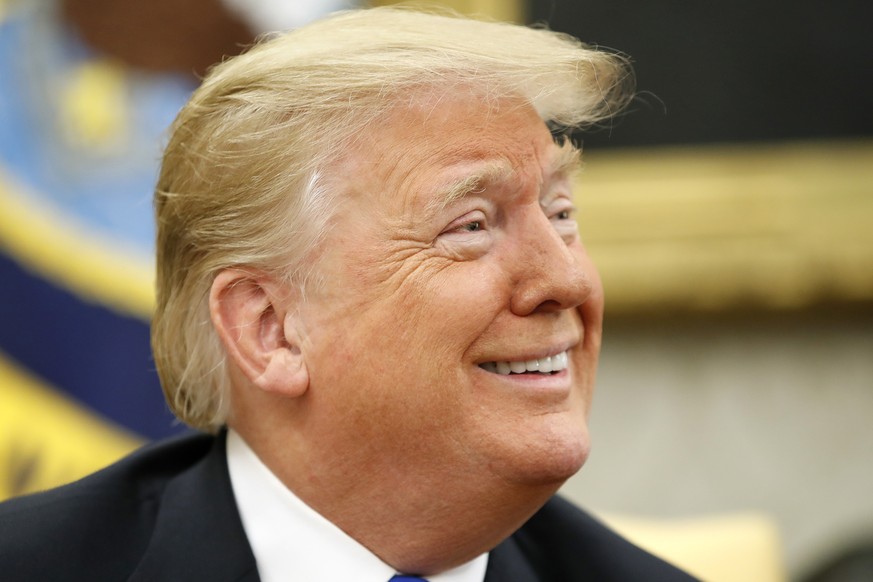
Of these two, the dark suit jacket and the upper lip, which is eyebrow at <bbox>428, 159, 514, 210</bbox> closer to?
the upper lip

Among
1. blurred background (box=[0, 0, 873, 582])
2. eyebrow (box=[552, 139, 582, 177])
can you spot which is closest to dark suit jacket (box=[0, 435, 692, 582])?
eyebrow (box=[552, 139, 582, 177])

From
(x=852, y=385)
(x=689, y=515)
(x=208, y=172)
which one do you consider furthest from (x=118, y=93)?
A: (x=852, y=385)

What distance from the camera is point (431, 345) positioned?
1.33 metres

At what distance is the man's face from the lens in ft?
4.38

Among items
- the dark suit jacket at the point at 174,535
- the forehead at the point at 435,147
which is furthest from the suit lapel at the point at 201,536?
the forehead at the point at 435,147

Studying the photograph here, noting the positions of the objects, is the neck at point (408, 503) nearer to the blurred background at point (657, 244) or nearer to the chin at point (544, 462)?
the chin at point (544, 462)

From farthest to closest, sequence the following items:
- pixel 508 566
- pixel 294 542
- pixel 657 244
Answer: pixel 657 244, pixel 508 566, pixel 294 542

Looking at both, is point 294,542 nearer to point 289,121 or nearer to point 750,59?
point 289,121

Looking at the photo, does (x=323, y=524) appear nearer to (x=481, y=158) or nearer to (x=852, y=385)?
(x=481, y=158)

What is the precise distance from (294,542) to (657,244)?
6.14 feet

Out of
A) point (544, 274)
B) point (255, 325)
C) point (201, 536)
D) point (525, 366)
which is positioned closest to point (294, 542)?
point (201, 536)

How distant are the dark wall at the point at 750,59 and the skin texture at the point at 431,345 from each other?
175 cm

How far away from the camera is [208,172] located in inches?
58.7

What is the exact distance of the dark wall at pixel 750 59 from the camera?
3.07 meters
